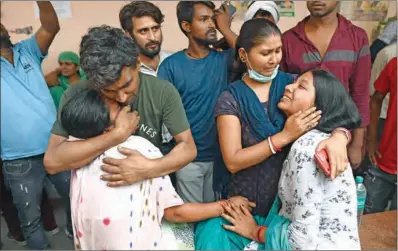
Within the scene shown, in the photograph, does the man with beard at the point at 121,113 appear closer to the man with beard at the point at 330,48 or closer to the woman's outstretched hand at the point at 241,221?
the woman's outstretched hand at the point at 241,221

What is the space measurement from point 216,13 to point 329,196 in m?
0.91

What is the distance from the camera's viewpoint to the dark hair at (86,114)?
887 millimetres

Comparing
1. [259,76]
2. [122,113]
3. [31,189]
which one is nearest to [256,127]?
[259,76]

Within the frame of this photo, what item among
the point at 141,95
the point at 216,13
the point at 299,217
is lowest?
the point at 299,217

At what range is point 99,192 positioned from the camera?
3.03ft

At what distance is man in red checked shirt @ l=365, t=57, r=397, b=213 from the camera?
1693mm

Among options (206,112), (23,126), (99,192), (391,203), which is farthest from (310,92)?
(391,203)

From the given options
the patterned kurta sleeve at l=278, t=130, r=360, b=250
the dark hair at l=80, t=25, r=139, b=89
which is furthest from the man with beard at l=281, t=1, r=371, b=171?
the dark hair at l=80, t=25, r=139, b=89

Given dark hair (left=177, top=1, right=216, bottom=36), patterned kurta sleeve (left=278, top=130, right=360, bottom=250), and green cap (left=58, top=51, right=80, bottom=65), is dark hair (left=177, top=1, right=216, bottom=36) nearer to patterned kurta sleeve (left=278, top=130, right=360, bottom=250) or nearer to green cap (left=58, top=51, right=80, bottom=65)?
green cap (left=58, top=51, right=80, bottom=65)

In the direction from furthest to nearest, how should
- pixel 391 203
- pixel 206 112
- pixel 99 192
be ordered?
pixel 391 203 < pixel 206 112 < pixel 99 192

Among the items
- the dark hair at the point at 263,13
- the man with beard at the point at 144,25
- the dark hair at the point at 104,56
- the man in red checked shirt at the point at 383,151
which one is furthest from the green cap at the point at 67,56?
the man in red checked shirt at the point at 383,151

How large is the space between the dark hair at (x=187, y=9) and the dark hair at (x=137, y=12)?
0.49ft

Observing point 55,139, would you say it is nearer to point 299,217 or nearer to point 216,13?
point 299,217

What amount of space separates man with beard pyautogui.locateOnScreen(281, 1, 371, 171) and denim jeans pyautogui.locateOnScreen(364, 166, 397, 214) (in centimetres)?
52
